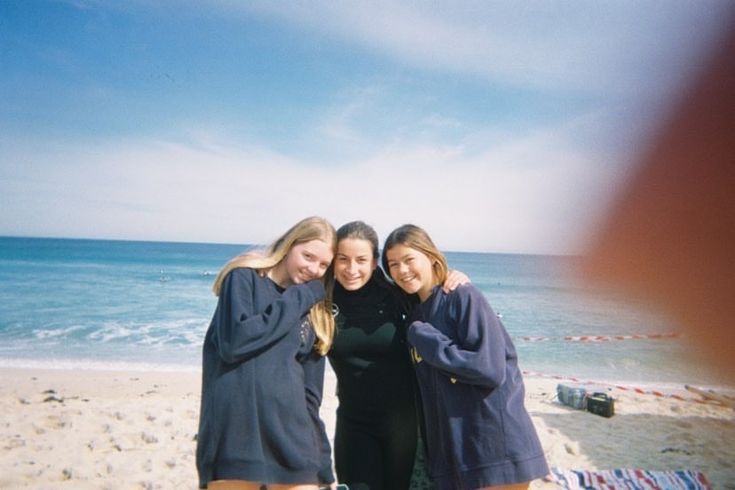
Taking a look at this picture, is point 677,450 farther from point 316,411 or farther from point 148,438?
point 148,438

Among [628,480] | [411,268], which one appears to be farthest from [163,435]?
[628,480]

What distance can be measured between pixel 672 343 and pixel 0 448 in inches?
666

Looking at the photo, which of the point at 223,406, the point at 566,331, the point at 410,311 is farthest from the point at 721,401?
the point at 566,331

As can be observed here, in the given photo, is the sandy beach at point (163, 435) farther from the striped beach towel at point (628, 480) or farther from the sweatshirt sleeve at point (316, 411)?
the sweatshirt sleeve at point (316, 411)

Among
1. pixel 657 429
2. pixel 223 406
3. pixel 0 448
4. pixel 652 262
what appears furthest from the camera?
pixel 652 262

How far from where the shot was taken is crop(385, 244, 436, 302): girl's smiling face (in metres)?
2.37

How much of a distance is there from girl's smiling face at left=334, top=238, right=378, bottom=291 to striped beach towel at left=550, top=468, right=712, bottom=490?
3.25m

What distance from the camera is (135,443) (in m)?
4.84

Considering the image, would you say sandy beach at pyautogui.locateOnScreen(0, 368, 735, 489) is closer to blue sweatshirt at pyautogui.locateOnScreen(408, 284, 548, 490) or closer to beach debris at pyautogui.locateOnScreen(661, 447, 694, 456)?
beach debris at pyautogui.locateOnScreen(661, 447, 694, 456)

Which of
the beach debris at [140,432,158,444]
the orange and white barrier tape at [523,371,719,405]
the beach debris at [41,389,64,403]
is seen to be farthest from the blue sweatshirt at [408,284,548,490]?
the orange and white barrier tape at [523,371,719,405]

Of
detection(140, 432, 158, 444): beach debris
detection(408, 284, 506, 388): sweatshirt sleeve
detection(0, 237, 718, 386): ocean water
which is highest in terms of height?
detection(408, 284, 506, 388): sweatshirt sleeve

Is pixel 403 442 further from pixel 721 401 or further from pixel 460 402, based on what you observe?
pixel 721 401

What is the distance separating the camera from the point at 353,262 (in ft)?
7.94

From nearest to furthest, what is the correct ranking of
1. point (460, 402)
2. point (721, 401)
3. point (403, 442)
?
point (460, 402), point (403, 442), point (721, 401)
